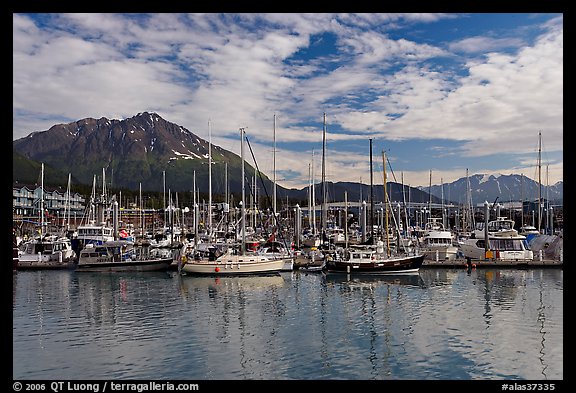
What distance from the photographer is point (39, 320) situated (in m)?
25.3

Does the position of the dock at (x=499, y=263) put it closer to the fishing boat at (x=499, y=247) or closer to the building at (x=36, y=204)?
the fishing boat at (x=499, y=247)

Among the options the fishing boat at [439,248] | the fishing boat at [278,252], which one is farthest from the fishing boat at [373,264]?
the fishing boat at [439,248]

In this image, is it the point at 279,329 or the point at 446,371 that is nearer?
the point at 446,371

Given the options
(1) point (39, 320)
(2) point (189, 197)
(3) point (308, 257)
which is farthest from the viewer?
(2) point (189, 197)

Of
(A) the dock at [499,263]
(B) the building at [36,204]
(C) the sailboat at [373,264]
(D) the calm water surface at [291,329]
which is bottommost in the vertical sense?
(D) the calm water surface at [291,329]

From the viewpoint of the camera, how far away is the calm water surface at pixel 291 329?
1691cm

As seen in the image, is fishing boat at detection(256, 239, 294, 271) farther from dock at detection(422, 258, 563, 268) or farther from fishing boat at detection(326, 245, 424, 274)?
dock at detection(422, 258, 563, 268)

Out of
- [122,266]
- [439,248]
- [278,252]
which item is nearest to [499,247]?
[439,248]

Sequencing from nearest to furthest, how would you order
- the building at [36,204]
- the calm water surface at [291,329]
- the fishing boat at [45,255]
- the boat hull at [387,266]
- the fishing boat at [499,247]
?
the calm water surface at [291,329] < the boat hull at [387,266] < the fishing boat at [499,247] < the fishing boat at [45,255] < the building at [36,204]

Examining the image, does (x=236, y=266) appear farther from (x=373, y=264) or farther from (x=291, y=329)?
(x=291, y=329)

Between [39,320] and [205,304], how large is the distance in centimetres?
872

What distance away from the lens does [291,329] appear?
22672mm
